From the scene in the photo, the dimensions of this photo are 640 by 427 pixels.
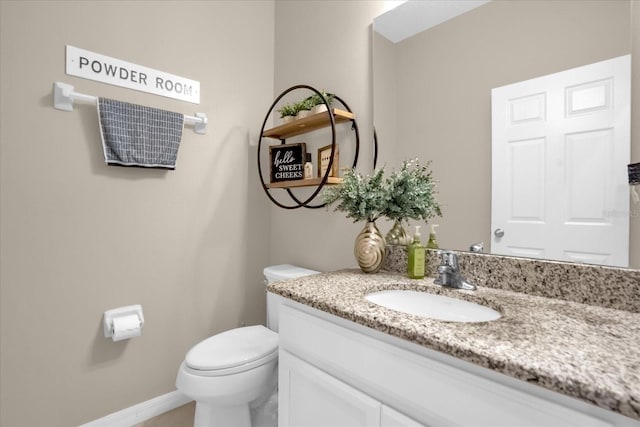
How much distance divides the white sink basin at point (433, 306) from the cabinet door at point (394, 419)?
0.35 metres

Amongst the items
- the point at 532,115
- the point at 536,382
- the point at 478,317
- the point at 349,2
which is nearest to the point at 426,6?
the point at 349,2

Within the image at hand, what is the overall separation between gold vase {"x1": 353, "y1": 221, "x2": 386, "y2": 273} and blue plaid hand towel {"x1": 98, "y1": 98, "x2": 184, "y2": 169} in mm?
1080

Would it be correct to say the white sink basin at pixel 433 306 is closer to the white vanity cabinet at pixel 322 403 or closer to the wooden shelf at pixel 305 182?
the white vanity cabinet at pixel 322 403

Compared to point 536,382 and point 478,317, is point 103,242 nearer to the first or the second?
point 478,317

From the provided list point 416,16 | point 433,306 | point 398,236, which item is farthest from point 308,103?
point 433,306

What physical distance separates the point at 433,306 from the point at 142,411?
160cm

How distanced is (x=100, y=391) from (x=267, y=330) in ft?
2.77

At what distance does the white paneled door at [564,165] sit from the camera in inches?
35.1

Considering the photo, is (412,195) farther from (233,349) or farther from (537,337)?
(233,349)

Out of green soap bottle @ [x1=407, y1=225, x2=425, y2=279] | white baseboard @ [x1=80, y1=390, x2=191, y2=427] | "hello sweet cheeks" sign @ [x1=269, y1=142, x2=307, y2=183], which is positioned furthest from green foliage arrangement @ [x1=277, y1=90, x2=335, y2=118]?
white baseboard @ [x1=80, y1=390, x2=191, y2=427]

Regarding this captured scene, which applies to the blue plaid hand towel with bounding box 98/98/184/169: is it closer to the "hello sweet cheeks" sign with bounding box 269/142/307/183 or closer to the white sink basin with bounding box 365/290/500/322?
the "hello sweet cheeks" sign with bounding box 269/142/307/183

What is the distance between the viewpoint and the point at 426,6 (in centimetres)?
132

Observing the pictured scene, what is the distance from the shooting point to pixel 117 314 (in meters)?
1.56

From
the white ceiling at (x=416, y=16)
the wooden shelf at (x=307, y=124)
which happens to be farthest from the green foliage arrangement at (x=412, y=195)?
the white ceiling at (x=416, y=16)
